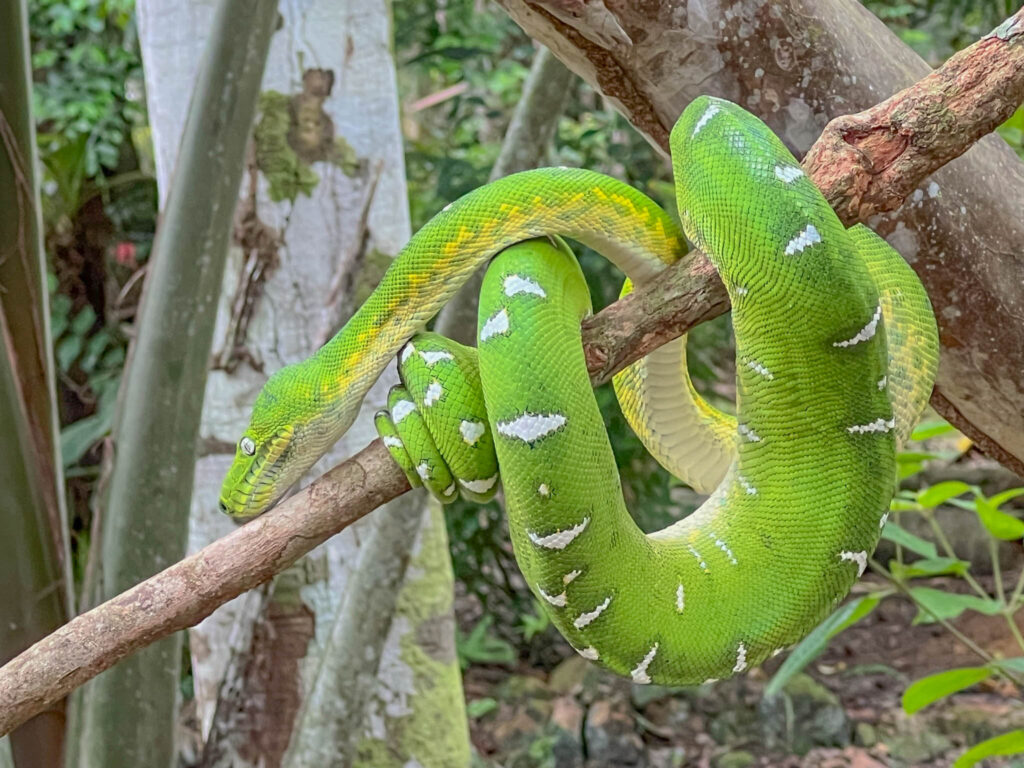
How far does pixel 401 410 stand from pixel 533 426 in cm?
21

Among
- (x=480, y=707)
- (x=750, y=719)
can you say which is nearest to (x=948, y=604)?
(x=750, y=719)

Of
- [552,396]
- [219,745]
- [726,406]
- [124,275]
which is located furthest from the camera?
[124,275]

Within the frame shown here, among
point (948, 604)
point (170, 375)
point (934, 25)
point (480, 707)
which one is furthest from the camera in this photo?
point (934, 25)

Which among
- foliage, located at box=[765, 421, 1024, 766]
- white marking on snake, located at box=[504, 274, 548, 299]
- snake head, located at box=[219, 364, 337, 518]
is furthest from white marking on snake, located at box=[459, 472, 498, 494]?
foliage, located at box=[765, 421, 1024, 766]

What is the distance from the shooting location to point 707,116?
112 centimetres

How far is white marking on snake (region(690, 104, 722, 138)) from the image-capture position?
1119 millimetres

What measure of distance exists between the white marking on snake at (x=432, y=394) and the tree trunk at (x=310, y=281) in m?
1.12

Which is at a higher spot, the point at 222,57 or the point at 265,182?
the point at 222,57

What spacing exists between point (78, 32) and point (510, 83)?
1.78 metres

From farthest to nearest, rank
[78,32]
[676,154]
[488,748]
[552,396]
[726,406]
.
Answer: [78,32], [726,406], [488,748], [676,154], [552,396]

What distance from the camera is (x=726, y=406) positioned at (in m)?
3.46

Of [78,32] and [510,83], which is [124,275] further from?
[510,83]

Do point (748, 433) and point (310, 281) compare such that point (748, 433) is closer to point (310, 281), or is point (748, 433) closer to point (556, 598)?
point (556, 598)

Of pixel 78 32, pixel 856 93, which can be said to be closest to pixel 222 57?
pixel 856 93
